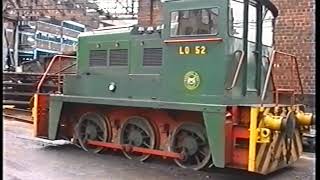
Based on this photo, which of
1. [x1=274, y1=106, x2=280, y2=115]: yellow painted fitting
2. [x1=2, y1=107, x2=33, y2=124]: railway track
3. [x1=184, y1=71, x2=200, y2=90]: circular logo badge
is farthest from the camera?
[x1=2, y1=107, x2=33, y2=124]: railway track

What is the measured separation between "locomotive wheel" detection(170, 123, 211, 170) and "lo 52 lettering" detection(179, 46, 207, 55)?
0.99 m

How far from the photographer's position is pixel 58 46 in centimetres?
2184

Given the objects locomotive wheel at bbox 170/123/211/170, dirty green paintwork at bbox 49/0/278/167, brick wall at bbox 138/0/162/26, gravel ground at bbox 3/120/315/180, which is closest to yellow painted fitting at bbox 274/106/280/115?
dirty green paintwork at bbox 49/0/278/167

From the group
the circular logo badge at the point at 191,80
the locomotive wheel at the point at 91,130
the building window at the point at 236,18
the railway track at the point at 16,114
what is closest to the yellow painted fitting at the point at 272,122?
the circular logo badge at the point at 191,80

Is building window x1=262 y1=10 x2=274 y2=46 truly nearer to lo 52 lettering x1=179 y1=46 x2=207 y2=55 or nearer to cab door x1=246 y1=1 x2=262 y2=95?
cab door x1=246 y1=1 x2=262 y2=95

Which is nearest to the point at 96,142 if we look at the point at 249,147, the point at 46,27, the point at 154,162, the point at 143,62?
the point at 154,162

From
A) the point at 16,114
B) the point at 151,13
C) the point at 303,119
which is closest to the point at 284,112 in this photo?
the point at 303,119

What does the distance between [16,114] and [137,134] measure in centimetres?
693

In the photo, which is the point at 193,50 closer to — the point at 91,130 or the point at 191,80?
the point at 191,80

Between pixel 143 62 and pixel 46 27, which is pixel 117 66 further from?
pixel 46 27

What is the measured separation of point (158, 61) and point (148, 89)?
45cm

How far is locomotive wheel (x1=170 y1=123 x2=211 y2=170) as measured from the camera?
6.11m

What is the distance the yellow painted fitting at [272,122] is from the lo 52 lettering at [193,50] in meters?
1.20

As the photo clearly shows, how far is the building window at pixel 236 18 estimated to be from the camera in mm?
5825
